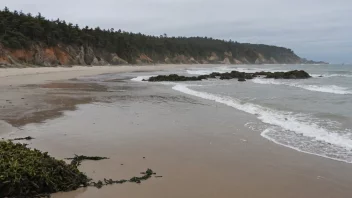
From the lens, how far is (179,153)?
262 inches

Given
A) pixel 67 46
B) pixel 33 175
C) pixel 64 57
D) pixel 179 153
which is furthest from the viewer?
pixel 67 46

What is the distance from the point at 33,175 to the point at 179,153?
2.85m

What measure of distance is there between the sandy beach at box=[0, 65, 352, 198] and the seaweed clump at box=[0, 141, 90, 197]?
7.4 inches

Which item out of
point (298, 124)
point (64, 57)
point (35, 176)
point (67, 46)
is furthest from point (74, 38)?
point (35, 176)

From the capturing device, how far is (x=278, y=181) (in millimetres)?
5211

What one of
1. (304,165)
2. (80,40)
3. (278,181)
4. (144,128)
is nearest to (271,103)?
(144,128)

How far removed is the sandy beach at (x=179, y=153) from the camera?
487cm

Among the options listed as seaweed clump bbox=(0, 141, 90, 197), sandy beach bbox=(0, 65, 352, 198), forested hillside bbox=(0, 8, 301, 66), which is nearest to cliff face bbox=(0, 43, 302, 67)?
forested hillside bbox=(0, 8, 301, 66)

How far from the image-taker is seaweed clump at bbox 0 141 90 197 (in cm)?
440

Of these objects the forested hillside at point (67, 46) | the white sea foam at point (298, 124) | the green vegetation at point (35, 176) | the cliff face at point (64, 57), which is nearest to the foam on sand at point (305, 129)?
the white sea foam at point (298, 124)

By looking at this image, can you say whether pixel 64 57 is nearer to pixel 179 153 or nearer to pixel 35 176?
pixel 179 153

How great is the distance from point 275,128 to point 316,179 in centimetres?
390

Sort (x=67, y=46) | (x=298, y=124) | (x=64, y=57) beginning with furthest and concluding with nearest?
(x=67, y=46), (x=64, y=57), (x=298, y=124)

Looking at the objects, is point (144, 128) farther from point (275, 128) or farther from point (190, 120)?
point (275, 128)
